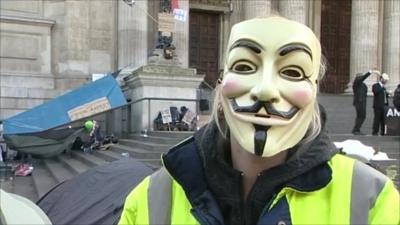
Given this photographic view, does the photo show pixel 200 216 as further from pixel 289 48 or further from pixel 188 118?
pixel 188 118

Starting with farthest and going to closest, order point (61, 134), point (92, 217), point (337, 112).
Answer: point (337, 112) → point (61, 134) → point (92, 217)

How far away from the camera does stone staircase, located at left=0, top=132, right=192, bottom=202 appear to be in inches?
429

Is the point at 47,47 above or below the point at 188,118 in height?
above

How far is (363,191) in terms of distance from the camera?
1.51 metres

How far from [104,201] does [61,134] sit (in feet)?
37.3

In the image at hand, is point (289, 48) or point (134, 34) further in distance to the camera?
point (134, 34)

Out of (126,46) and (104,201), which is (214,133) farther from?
(126,46)

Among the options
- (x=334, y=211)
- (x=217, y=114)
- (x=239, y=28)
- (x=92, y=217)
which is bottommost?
(x=92, y=217)

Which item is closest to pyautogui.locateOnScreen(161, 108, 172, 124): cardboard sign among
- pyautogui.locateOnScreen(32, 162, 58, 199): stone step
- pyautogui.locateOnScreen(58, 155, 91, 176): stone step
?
pyautogui.locateOnScreen(58, 155, 91, 176): stone step

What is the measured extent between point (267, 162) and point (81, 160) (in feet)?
39.7

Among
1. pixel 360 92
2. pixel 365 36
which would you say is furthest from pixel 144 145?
pixel 365 36

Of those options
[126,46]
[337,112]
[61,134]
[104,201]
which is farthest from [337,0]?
[104,201]

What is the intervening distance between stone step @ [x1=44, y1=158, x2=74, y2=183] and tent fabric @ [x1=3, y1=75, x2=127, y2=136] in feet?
2.92

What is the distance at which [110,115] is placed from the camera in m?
17.3
